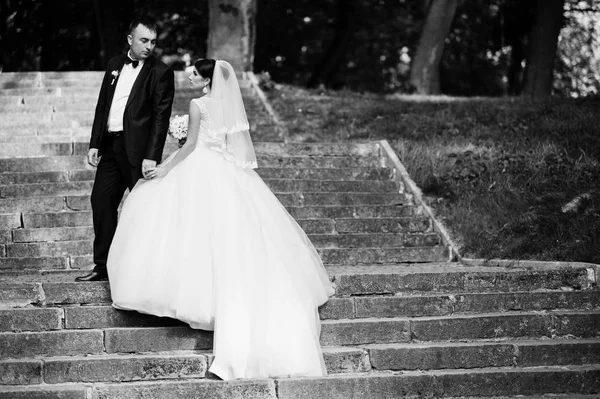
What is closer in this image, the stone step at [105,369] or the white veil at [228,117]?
the stone step at [105,369]

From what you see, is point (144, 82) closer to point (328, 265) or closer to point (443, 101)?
point (328, 265)

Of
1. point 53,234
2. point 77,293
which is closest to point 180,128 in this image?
point 77,293

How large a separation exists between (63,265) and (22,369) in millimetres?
2360

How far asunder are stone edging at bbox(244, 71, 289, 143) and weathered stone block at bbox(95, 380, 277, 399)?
674cm

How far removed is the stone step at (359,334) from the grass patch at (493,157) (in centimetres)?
156

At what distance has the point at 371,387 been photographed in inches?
239

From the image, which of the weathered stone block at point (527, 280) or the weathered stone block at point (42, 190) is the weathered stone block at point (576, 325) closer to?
the weathered stone block at point (527, 280)

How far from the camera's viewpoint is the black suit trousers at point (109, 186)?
6.78m

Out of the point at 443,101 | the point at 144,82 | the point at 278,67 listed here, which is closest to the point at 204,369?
the point at 144,82

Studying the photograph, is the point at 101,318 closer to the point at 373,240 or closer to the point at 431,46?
the point at 373,240

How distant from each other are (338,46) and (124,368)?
17575mm

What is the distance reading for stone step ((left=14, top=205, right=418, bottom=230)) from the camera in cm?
883

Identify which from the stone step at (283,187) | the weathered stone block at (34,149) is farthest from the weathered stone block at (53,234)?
the weathered stone block at (34,149)

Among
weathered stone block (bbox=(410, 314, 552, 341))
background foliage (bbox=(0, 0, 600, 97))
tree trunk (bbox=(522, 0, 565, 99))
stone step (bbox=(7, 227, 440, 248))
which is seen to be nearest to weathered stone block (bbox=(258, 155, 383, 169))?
stone step (bbox=(7, 227, 440, 248))
